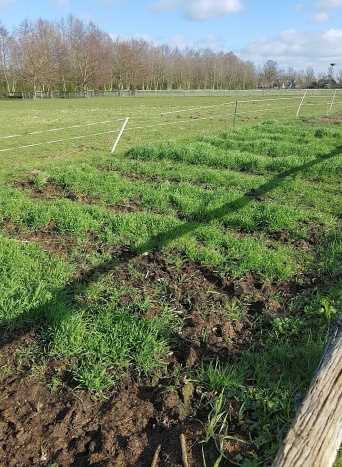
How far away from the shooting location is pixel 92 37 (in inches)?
3679

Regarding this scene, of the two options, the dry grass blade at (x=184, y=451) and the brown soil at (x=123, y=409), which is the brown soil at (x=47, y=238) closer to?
the brown soil at (x=123, y=409)

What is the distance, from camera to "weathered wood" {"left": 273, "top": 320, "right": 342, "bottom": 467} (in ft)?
5.92

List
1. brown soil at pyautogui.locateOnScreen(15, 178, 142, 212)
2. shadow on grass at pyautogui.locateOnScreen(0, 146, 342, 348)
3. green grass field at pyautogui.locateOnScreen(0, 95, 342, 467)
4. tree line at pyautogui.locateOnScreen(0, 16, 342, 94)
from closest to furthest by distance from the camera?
green grass field at pyautogui.locateOnScreen(0, 95, 342, 467) → shadow on grass at pyautogui.locateOnScreen(0, 146, 342, 348) → brown soil at pyautogui.locateOnScreen(15, 178, 142, 212) → tree line at pyautogui.locateOnScreen(0, 16, 342, 94)

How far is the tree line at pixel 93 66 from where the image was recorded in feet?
261

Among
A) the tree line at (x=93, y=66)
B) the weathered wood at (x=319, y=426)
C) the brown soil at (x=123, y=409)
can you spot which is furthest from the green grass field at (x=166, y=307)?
the tree line at (x=93, y=66)

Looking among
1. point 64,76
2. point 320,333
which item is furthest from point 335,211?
point 64,76

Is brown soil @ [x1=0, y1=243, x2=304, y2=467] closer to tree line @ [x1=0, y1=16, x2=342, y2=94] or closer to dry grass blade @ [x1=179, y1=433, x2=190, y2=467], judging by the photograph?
dry grass blade @ [x1=179, y1=433, x2=190, y2=467]

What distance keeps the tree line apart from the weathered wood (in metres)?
84.0

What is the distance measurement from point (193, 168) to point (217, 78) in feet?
415

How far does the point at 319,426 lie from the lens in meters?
1.89

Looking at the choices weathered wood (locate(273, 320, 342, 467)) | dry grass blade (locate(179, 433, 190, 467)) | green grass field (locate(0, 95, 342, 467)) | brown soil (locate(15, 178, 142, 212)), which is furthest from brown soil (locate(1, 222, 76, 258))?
weathered wood (locate(273, 320, 342, 467))

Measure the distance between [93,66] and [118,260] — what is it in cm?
8918

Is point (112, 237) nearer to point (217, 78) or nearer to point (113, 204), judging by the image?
point (113, 204)

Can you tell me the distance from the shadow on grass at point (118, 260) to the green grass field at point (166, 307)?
0.02 meters
